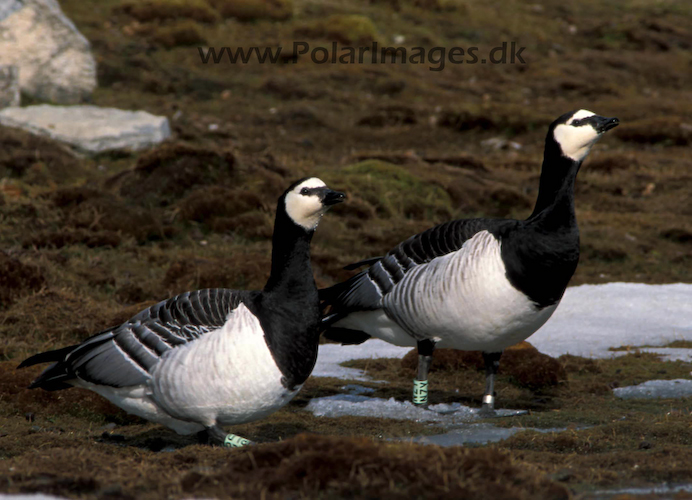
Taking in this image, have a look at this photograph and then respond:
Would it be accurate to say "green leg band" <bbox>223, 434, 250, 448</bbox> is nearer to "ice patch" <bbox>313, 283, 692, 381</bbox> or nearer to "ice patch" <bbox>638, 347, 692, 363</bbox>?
"ice patch" <bbox>313, 283, 692, 381</bbox>

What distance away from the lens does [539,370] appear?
1143cm

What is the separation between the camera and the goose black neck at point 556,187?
937cm

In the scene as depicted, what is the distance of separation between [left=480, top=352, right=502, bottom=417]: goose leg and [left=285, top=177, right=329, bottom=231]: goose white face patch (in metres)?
3.23

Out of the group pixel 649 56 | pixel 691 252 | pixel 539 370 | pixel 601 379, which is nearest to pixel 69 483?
pixel 539 370

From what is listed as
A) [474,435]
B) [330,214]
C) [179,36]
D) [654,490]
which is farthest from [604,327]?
[179,36]

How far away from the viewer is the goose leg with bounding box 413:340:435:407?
998 cm

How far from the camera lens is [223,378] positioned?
736cm

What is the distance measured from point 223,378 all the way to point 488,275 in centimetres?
331

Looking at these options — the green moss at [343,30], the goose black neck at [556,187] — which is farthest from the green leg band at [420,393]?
the green moss at [343,30]

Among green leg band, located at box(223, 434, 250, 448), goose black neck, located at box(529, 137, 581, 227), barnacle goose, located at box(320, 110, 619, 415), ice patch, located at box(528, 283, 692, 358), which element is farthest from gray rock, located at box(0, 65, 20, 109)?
green leg band, located at box(223, 434, 250, 448)

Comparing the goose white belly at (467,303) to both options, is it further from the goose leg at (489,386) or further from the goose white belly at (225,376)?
the goose white belly at (225,376)

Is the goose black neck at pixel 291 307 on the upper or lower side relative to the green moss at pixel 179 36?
lower

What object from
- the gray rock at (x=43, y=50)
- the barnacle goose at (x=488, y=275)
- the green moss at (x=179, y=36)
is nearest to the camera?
the barnacle goose at (x=488, y=275)

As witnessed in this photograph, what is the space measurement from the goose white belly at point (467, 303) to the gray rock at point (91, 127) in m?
16.4
